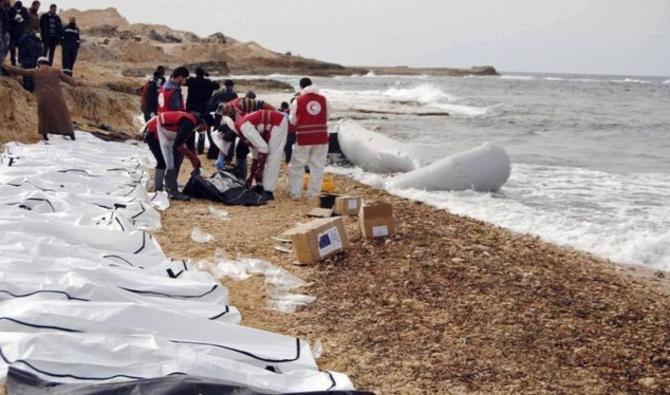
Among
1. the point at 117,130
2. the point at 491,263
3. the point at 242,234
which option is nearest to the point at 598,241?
the point at 491,263

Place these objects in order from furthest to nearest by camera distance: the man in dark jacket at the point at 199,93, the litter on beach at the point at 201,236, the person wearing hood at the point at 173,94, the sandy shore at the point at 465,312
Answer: the man in dark jacket at the point at 199,93
the person wearing hood at the point at 173,94
the litter on beach at the point at 201,236
the sandy shore at the point at 465,312

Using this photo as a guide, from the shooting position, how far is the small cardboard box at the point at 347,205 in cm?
Answer: 714

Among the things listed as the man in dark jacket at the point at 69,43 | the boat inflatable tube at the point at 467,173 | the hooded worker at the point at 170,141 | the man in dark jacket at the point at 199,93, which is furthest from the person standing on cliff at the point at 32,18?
the boat inflatable tube at the point at 467,173

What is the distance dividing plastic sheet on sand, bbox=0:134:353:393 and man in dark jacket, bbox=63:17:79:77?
970 cm

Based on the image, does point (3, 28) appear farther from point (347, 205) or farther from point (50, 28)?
point (347, 205)

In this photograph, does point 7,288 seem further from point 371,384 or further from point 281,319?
point 371,384

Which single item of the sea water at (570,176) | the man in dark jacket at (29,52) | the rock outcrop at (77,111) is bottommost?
the sea water at (570,176)

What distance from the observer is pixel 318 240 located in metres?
5.57

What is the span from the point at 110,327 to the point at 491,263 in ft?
10.7

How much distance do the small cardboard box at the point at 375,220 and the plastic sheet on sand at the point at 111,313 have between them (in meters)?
1.78

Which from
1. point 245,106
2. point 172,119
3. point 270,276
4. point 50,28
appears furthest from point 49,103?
point 270,276

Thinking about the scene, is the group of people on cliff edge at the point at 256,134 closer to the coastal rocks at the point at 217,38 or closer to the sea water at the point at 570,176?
the sea water at the point at 570,176

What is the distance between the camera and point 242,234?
6520 millimetres

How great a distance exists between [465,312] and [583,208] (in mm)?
5115
